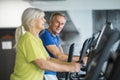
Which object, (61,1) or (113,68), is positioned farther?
(61,1)

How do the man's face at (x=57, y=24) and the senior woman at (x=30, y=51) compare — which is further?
the man's face at (x=57, y=24)

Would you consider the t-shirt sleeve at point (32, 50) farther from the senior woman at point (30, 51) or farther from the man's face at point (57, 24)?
the man's face at point (57, 24)

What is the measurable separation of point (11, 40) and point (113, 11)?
2683 mm

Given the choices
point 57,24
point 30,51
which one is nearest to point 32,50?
point 30,51

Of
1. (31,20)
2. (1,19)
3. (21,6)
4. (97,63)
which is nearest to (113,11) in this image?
(21,6)

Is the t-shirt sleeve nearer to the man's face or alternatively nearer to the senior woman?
the senior woman

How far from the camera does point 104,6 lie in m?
6.24

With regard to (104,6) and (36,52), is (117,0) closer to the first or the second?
(104,6)

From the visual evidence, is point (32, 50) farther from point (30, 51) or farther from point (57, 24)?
point (57, 24)

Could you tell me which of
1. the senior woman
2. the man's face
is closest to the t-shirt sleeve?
the senior woman

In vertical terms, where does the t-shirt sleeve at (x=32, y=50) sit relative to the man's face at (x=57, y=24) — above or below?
below

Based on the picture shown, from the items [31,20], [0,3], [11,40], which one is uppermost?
[0,3]

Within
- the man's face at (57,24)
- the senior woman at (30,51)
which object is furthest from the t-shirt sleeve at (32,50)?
the man's face at (57,24)

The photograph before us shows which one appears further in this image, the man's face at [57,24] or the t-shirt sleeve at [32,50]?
the man's face at [57,24]
